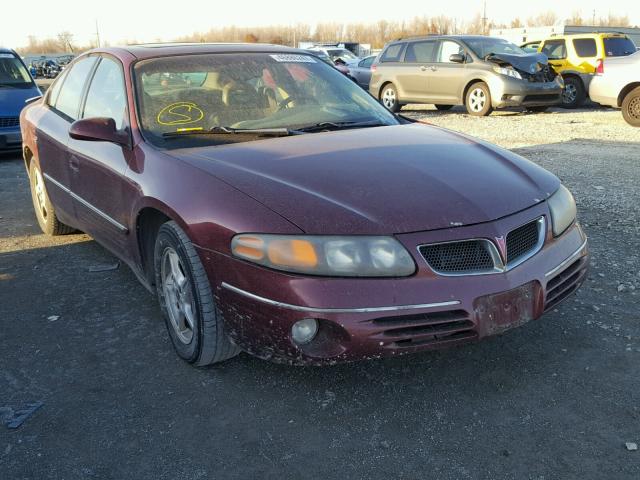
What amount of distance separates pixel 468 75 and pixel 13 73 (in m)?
8.62

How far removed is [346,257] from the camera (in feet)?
7.78

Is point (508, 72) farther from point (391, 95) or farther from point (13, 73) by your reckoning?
point (13, 73)

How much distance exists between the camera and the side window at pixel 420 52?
14070 mm

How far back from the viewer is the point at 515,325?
252cm

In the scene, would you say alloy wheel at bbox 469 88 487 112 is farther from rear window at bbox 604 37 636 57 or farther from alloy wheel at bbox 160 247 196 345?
alloy wheel at bbox 160 247 196 345

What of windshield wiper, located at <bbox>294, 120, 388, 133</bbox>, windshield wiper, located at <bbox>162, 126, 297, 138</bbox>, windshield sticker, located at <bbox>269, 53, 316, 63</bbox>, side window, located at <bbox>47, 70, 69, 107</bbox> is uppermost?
windshield sticker, located at <bbox>269, 53, 316, 63</bbox>

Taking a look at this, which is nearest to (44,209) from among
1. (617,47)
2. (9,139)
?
(9,139)

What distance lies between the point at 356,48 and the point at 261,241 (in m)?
43.3

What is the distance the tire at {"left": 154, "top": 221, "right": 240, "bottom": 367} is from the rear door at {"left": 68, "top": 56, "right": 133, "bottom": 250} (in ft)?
1.39

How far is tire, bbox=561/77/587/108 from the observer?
14.3 metres

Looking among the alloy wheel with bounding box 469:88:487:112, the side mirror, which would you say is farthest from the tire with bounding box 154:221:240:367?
the alloy wheel with bounding box 469:88:487:112

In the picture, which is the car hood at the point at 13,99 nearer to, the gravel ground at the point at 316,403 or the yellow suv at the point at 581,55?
the gravel ground at the point at 316,403

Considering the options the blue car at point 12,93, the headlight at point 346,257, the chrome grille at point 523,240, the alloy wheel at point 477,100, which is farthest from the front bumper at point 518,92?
the headlight at point 346,257

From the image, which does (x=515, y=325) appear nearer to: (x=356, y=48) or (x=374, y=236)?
(x=374, y=236)
